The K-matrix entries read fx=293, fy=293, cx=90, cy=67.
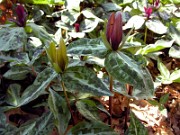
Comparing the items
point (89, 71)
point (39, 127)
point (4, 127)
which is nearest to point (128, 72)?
point (89, 71)

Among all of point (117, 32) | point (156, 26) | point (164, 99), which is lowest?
point (164, 99)

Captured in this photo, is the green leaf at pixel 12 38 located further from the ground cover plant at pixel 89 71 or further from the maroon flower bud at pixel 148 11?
the maroon flower bud at pixel 148 11

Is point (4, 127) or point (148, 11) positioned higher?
point (148, 11)

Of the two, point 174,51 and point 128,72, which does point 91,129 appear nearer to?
point 128,72

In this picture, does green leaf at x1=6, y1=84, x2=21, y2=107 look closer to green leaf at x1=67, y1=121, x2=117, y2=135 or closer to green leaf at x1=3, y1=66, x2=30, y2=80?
green leaf at x1=3, y1=66, x2=30, y2=80

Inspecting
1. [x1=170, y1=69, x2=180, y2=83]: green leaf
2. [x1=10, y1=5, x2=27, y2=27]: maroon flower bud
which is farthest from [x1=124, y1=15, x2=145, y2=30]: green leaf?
[x1=10, y1=5, x2=27, y2=27]: maroon flower bud

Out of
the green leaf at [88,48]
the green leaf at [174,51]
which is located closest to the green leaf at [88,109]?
the green leaf at [88,48]

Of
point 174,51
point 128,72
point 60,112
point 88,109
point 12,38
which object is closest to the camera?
point 128,72
